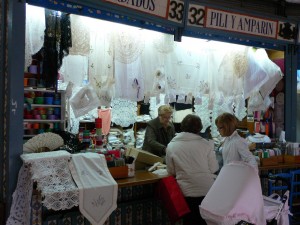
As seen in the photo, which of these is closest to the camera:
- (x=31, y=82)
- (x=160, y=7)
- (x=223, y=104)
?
(x=160, y=7)

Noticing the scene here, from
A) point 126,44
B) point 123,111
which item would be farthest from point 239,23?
point 123,111

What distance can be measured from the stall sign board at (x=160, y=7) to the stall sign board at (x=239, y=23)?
24cm

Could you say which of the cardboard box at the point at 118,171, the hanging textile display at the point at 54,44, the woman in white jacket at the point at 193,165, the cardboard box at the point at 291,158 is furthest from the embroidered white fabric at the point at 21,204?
the cardboard box at the point at 291,158

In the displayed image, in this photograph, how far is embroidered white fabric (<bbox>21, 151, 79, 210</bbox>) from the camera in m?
3.19

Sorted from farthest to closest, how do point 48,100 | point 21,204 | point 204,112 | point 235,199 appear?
point 204,112 < point 48,100 < point 21,204 < point 235,199

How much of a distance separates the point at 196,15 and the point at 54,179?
11.0ft

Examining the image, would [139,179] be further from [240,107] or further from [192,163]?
[240,107]

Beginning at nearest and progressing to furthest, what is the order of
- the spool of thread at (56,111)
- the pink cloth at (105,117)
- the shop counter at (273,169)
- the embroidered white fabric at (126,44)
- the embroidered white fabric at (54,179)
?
the embroidered white fabric at (54,179) → the embroidered white fabric at (126,44) → the shop counter at (273,169) → the spool of thread at (56,111) → the pink cloth at (105,117)

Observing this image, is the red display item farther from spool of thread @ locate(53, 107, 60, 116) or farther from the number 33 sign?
spool of thread @ locate(53, 107, 60, 116)

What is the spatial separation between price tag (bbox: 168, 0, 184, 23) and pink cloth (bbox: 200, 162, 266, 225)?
2.63m

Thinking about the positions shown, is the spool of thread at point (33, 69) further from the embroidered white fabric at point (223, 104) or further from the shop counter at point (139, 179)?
the embroidered white fabric at point (223, 104)

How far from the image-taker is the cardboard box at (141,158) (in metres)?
4.66

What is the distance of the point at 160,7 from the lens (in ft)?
15.9

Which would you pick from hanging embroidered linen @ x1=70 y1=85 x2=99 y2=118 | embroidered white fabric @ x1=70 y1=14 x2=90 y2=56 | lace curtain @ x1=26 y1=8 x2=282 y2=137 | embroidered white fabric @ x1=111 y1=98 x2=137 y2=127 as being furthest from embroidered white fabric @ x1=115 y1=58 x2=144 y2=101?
embroidered white fabric @ x1=111 y1=98 x2=137 y2=127
